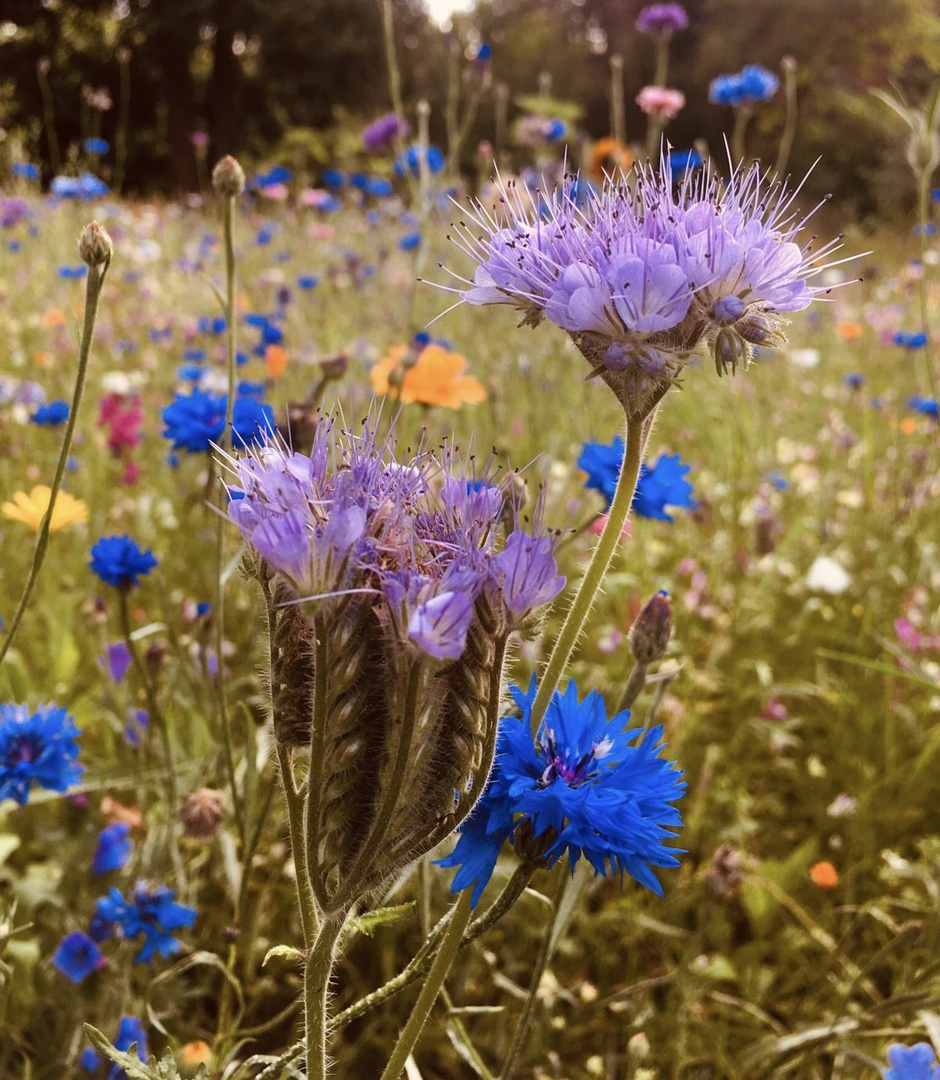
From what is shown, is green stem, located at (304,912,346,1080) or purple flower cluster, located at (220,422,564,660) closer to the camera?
purple flower cluster, located at (220,422,564,660)

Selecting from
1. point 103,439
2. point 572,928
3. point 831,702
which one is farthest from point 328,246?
point 572,928

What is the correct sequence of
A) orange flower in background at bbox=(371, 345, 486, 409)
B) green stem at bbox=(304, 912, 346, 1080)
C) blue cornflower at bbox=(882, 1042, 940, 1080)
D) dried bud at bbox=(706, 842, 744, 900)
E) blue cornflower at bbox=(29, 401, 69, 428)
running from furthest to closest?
blue cornflower at bbox=(29, 401, 69, 428) < orange flower in background at bbox=(371, 345, 486, 409) < dried bud at bbox=(706, 842, 744, 900) < blue cornflower at bbox=(882, 1042, 940, 1080) < green stem at bbox=(304, 912, 346, 1080)

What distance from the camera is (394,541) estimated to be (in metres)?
0.69

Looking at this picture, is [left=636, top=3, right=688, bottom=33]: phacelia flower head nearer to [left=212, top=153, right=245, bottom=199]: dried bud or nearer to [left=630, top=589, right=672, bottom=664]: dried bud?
[left=212, top=153, right=245, bottom=199]: dried bud

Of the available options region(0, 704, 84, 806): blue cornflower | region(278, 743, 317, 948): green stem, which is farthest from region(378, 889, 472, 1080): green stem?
region(0, 704, 84, 806): blue cornflower

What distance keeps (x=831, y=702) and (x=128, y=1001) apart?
174 cm

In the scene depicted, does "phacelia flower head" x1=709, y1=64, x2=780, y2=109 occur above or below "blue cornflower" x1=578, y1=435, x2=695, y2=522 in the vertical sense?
above

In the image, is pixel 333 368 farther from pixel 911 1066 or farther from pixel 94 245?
pixel 911 1066

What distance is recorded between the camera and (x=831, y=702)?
2381 mm

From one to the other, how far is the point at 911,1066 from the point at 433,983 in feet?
1.47

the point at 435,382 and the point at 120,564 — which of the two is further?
the point at 435,382

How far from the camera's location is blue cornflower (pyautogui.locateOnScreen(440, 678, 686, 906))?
74 cm

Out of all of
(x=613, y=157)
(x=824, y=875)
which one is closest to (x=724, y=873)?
(x=824, y=875)

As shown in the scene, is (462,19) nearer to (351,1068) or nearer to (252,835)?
(252,835)
